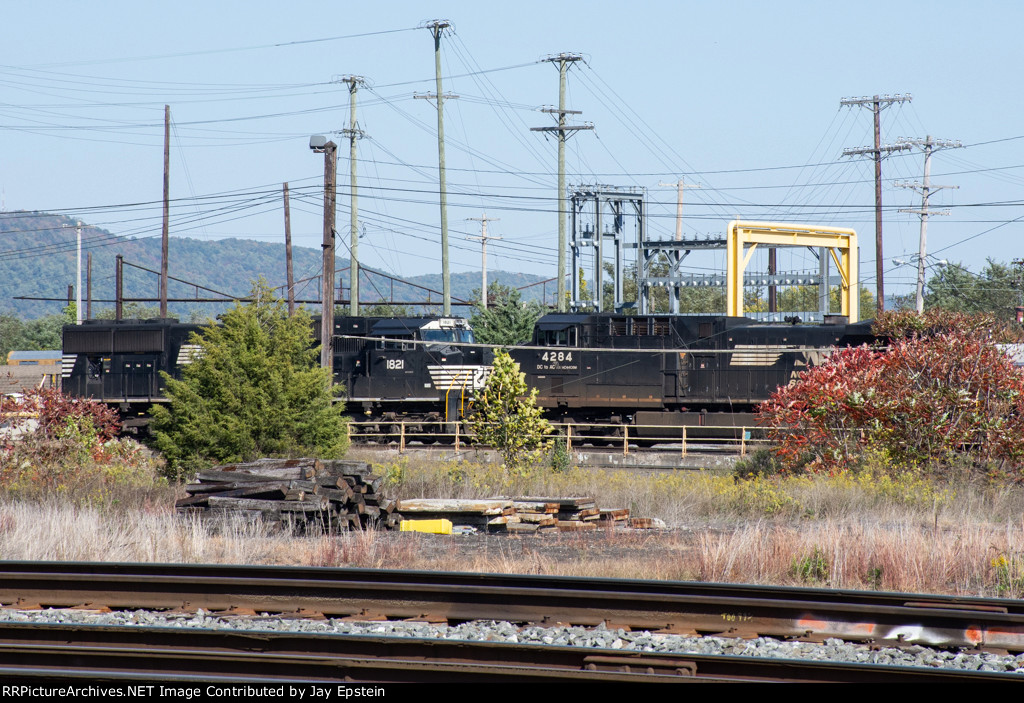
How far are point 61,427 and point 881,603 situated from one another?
14795 mm

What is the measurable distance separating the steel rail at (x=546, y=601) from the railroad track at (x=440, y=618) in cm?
1

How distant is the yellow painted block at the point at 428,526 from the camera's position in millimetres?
13039

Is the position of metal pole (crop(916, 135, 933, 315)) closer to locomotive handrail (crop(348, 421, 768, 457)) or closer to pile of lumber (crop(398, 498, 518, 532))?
locomotive handrail (crop(348, 421, 768, 457))

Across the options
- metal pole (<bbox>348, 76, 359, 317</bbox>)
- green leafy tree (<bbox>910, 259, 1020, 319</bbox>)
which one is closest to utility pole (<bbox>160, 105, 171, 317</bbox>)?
metal pole (<bbox>348, 76, 359, 317</bbox>)

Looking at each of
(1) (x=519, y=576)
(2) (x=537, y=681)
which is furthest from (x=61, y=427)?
(2) (x=537, y=681)

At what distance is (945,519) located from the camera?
1226cm

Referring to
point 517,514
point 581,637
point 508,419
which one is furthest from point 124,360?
point 581,637

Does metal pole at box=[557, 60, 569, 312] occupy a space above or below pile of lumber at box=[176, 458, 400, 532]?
above

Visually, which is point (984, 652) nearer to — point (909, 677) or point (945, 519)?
point (909, 677)

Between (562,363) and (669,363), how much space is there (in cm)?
320

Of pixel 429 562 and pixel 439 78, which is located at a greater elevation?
pixel 439 78

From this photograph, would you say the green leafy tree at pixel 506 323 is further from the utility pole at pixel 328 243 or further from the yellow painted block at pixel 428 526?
the yellow painted block at pixel 428 526

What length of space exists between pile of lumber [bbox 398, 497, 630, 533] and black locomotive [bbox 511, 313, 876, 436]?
12893 mm

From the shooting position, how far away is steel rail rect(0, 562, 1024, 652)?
7.22 m
